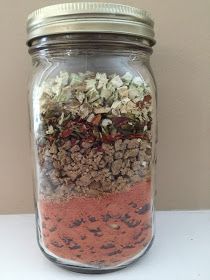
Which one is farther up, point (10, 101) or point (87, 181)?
point (10, 101)

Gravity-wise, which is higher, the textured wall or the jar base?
the textured wall

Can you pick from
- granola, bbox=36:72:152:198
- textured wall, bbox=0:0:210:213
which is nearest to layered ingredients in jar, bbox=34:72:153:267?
granola, bbox=36:72:152:198

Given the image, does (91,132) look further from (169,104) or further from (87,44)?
(169,104)

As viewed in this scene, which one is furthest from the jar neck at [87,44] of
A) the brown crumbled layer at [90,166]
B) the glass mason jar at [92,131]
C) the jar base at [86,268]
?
the jar base at [86,268]

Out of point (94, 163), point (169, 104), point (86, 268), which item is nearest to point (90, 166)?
point (94, 163)

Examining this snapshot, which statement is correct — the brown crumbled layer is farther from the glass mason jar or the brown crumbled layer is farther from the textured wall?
the textured wall

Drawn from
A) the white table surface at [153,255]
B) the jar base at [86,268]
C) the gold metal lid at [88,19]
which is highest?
the gold metal lid at [88,19]

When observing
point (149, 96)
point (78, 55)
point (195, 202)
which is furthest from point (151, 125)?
point (195, 202)

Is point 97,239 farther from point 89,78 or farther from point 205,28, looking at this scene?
point 205,28

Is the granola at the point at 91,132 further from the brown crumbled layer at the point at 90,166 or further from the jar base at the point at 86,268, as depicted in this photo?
the jar base at the point at 86,268
